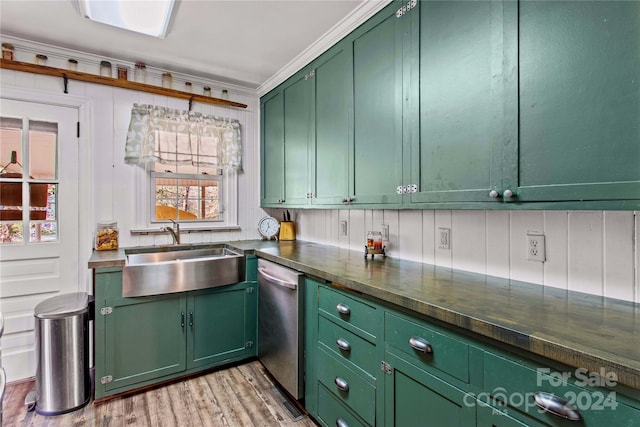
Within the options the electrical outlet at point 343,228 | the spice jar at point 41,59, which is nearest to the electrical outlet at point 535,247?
the electrical outlet at point 343,228

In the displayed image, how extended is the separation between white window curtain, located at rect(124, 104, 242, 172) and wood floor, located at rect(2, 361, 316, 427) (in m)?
1.84

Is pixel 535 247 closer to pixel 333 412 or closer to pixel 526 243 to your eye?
pixel 526 243

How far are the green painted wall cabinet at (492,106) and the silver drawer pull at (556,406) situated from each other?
0.60 metres

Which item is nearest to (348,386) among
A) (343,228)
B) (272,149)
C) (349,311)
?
(349,311)

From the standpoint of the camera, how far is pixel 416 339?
47.7 inches

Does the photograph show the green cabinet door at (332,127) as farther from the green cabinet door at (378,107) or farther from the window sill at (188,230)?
the window sill at (188,230)

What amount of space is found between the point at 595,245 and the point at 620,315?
32 cm

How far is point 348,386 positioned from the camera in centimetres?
160

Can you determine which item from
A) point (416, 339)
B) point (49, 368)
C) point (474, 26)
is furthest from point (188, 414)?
point (474, 26)

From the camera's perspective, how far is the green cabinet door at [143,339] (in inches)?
85.5

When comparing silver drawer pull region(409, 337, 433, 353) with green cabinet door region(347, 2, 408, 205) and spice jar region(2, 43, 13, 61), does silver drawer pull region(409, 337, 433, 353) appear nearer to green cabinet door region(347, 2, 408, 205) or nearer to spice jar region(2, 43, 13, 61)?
green cabinet door region(347, 2, 408, 205)

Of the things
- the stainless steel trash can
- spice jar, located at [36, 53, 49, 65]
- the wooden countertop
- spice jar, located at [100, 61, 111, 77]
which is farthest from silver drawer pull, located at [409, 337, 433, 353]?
spice jar, located at [36, 53, 49, 65]

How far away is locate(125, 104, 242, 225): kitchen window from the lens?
282 cm

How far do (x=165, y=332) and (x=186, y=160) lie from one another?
4.94 ft
